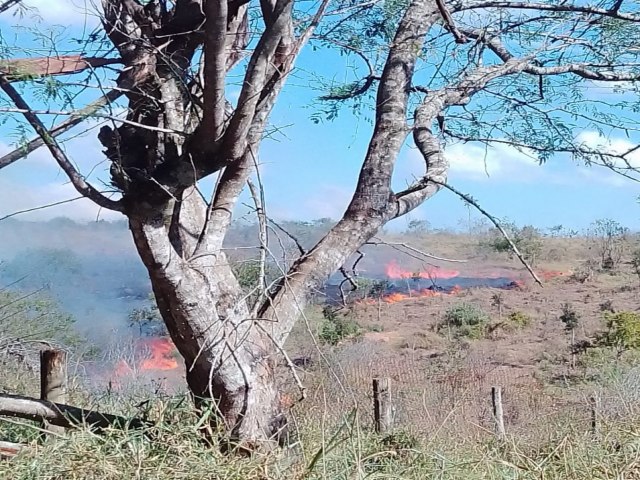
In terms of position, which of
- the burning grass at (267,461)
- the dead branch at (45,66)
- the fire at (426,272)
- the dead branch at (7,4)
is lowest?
the burning grass at (267,461)

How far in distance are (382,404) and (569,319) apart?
50.2 ft

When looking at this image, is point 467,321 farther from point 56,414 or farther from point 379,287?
point 56,414

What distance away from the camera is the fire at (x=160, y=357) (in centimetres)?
905

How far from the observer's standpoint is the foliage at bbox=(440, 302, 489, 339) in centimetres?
2011

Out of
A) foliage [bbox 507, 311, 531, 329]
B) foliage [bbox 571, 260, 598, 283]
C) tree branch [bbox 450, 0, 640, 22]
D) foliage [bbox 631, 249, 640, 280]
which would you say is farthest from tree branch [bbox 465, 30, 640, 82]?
foliage [bbox 571, 260, 598, 283]

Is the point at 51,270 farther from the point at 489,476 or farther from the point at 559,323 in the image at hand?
the point at 559,323

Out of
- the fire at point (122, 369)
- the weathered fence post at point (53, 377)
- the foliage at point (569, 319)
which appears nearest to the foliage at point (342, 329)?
the foliage at point (569, 319)

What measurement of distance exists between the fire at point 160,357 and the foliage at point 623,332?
10.0 m

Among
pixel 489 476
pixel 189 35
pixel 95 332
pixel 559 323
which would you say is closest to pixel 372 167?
pixel 189 35

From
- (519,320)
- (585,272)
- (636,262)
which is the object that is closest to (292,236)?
(519,320)

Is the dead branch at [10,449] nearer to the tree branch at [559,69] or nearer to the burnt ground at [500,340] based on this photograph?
the tree branch at [559,69]

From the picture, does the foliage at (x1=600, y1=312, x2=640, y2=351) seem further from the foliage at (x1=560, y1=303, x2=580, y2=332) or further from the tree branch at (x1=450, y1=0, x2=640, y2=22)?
the tree branch at (x1=450, y1=0, x2=640, y2=22)

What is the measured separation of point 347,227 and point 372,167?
1.16ft

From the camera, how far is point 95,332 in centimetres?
1083
